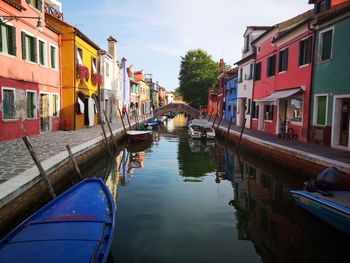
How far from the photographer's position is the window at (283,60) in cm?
1714

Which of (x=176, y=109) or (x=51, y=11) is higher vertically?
(x=51, y=11)

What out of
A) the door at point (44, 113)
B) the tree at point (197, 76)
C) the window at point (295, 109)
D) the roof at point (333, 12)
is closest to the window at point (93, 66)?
the door at point (44, 113)

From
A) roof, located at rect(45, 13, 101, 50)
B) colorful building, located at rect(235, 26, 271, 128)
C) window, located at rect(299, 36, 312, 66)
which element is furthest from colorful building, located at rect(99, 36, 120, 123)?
window, located at rect(299, 36, 312, 66)

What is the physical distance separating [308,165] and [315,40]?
712cm

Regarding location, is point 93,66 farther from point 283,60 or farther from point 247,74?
point 283,60

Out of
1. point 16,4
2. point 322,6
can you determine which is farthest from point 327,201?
point 16,4

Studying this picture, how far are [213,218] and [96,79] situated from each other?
18932 mm

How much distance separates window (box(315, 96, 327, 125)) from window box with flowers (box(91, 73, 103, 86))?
16.3 m

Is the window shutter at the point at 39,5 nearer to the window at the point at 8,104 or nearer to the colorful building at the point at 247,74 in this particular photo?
the window at the point at 8,104

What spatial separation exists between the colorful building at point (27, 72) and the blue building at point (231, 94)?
738 inches

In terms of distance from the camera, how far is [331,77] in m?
12.6

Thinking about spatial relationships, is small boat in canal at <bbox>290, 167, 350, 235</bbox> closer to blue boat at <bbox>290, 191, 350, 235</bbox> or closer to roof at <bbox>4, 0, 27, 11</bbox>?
blue boat at <bbox>290, 191, 350, 235</bbox>

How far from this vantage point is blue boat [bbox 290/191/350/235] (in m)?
5.90

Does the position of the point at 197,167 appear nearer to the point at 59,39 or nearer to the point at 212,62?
the point at 59,39
